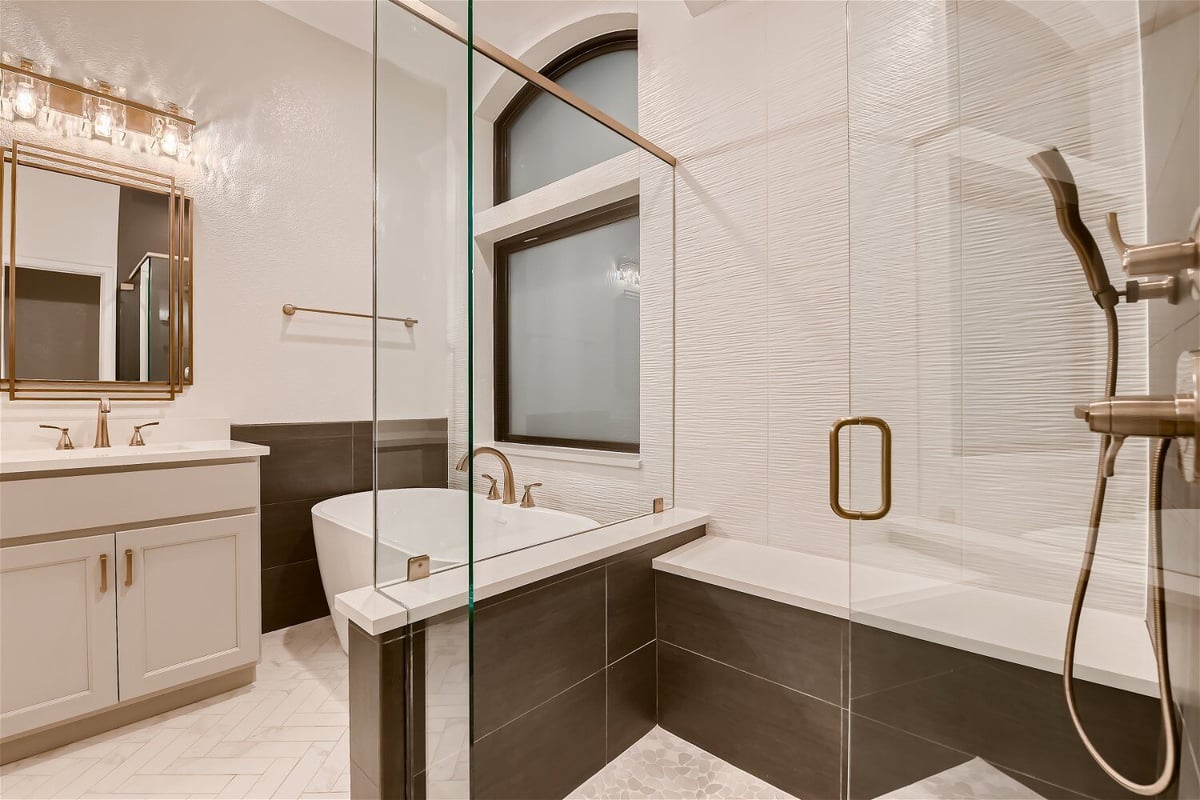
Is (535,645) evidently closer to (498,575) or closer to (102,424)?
(498,575)

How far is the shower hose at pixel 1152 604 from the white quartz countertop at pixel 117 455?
7.83 ft

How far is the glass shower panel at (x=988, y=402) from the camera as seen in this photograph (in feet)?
2.12

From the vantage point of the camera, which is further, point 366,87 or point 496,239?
point 366,87

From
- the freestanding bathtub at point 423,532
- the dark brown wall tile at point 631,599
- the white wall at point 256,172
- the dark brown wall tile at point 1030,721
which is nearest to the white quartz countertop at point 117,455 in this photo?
the white wall at point 256,172

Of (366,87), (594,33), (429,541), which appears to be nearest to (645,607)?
(429,541)

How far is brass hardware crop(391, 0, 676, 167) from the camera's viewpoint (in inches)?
38.3

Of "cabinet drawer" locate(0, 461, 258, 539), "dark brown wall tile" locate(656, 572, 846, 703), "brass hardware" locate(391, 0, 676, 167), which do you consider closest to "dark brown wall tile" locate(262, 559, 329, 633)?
"cabinet drawer" locate(0, 461, 258, 539)

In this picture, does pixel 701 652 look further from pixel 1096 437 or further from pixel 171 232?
pixel 171 232

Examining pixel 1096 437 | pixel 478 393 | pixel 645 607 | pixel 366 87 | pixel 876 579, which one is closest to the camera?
pixel 1096 437

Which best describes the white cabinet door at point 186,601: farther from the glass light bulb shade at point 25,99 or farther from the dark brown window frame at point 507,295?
the glass light bulb shade at point 25,99

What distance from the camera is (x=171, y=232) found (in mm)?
2324

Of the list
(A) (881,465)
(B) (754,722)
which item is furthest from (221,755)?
(A) (881,465)

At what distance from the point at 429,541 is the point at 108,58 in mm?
2644

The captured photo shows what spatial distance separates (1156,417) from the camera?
0.57 metres
